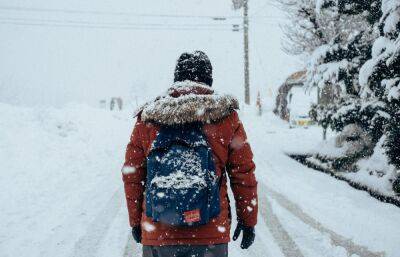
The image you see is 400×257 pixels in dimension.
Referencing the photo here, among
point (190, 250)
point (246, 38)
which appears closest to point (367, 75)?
point (190, 250)

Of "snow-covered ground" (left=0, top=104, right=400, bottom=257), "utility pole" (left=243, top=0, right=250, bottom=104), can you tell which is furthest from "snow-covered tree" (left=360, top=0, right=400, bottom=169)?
"utility pole" (left=243, top=0, right=250, bottom=104)

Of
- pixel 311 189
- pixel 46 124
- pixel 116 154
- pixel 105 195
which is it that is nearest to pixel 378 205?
pixel 311 189

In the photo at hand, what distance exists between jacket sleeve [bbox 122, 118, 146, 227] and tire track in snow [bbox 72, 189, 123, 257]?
2.68 metres

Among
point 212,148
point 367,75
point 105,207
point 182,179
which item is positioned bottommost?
point 105,207

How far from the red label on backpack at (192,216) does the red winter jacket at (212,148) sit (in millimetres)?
120

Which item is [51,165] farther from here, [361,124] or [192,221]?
[192,221]

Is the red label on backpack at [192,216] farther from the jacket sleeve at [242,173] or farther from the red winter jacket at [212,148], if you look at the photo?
the jacket sleeve at [242,173]

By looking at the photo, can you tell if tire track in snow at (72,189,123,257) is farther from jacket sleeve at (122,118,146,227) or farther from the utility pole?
the utility pole

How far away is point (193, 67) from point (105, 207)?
5321 mm

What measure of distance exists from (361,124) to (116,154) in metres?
7.89

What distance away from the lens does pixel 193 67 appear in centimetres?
287

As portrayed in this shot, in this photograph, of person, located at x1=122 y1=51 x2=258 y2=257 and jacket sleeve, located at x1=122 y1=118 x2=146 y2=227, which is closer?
person, located at x1=122 y1=51 x2=258 y2=257

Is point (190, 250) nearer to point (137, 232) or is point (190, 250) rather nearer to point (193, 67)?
point (137, 232)

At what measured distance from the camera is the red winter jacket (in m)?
2.55
